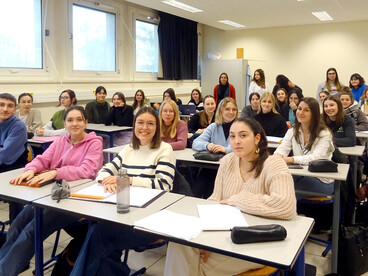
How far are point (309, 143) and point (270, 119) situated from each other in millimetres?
1318

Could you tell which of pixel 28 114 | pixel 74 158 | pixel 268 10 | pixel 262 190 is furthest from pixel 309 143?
pixel 268 10

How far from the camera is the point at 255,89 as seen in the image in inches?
302

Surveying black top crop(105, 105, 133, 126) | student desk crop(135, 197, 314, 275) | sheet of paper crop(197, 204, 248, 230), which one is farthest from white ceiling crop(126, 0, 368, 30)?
student desk crop(135, 197, 314, 275)

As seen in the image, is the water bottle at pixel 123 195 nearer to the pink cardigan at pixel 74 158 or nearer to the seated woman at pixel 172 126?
the pink cardigan at pixel 74 158

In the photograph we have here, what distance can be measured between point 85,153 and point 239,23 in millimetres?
7060

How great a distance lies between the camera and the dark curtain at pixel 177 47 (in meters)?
8.19

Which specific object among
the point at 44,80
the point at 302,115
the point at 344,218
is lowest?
the point at 344,218

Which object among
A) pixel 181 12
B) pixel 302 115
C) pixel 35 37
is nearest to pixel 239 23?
pixel 181 12

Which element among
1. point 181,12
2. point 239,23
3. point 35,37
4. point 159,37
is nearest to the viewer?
point 35,37

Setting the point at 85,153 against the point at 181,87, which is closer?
the point at 85,153

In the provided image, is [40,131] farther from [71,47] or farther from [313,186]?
[313,186]

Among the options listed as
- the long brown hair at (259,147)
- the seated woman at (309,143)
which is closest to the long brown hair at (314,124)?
the seated woman at (309,143)

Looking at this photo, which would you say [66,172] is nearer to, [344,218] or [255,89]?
[344,218]

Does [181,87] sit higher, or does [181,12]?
[181,12]
